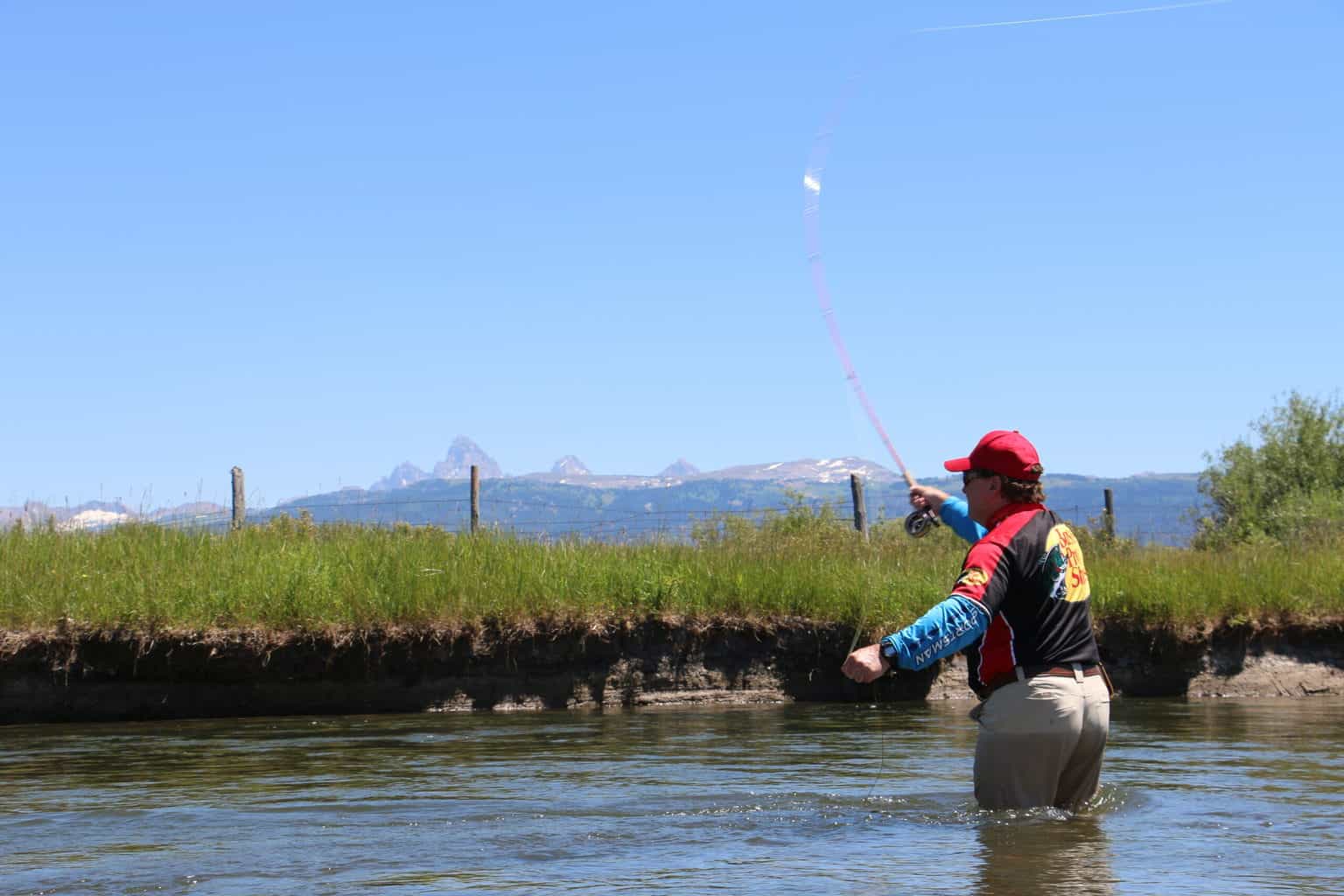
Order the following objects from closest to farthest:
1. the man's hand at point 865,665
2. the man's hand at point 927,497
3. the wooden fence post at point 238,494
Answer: the man's hand at point 865,665 → the man's hand at point 927,497 → the wooden fence post at point 238,494

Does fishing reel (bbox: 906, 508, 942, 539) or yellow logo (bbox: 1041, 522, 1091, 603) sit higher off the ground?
fishing reel (bbox: 906, 508, 942, 539)

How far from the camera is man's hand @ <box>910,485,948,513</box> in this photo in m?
7.79

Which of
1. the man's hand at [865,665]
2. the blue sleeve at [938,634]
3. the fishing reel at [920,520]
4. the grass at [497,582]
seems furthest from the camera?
the grass at [497,582]

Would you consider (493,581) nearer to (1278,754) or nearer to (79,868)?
(1278,754)

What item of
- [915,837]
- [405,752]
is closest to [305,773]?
[405,752]

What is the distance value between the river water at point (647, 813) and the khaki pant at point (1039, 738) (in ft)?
0.56

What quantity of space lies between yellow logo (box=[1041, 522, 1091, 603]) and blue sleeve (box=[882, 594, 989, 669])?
0.48 meters

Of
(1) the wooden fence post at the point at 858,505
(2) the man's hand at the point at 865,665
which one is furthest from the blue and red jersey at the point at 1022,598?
(1) the wooden fence post at the point at 858,505

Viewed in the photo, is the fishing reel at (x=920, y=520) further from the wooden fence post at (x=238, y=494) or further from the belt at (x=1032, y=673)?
the wooden fence post at (x=238, y=494)

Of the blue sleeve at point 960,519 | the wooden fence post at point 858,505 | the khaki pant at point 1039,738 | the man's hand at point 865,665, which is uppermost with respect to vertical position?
the wooden fence post at point 858,505

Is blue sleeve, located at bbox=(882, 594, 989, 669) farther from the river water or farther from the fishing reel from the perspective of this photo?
the fishing reel

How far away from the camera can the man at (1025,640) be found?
647 centimetres

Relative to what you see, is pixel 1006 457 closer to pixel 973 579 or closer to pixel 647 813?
pixel 973 579

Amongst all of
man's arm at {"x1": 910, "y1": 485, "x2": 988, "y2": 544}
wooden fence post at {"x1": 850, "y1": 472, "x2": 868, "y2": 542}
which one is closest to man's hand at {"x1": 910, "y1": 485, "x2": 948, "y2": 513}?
man's arm at {"x1": 910, "y1": 485, "x2": 988, "y2": 544}
